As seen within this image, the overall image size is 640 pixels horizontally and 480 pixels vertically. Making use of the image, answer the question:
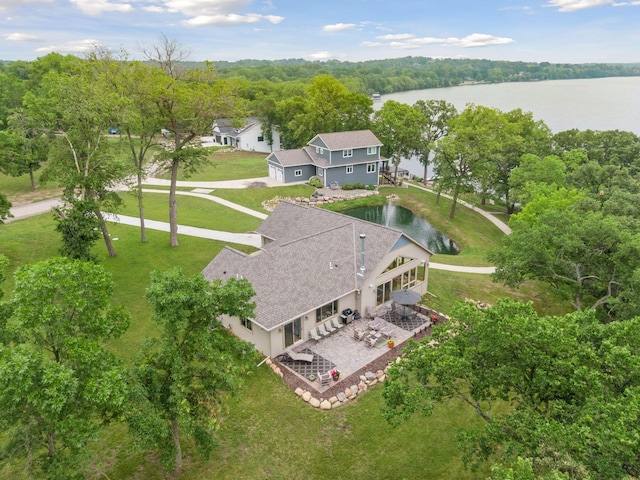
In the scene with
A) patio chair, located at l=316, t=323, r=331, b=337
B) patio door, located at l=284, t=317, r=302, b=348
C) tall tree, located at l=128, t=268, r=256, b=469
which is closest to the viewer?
tall tree, located at l=128, t=268, r=256, b=469

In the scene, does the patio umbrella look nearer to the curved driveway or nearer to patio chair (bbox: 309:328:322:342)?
patio chair (bbox: 309:328:322:342)

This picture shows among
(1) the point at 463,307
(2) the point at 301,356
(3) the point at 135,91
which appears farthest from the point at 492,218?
(3) the point at 135,91

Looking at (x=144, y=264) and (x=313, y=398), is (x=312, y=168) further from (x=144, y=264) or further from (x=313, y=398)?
(x=313, y=398)

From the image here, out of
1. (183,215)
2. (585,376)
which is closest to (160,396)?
(585,376)

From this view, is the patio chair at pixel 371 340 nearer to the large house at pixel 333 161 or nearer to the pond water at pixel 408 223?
the pond water at pixel 408 223

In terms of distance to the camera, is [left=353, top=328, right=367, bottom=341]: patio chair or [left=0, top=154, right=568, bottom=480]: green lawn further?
[left=353, top=328, right=367, bottom=341]: patio chair

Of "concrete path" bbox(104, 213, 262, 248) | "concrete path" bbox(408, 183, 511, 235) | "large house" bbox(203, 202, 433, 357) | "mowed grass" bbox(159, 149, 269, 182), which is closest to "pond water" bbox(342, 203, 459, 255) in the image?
"concrete path" bbox(408, 183, 511, 235)
